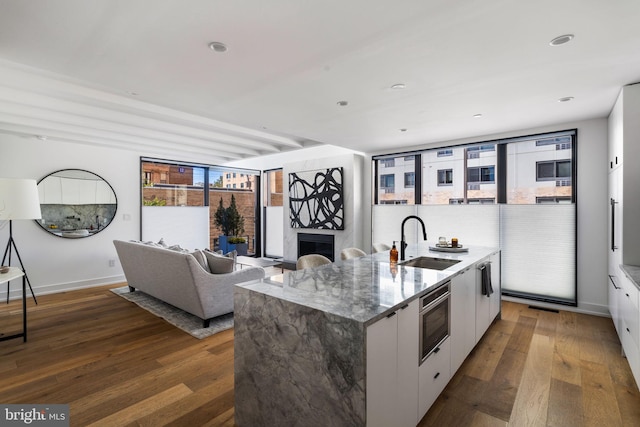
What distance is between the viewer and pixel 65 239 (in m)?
5.27

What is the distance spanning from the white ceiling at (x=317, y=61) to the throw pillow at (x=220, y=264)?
1.73 m

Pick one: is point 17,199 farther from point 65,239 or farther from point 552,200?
point 552,200

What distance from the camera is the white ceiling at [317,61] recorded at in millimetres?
1806

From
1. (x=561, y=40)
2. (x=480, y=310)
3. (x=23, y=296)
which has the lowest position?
(x=480, y=310)

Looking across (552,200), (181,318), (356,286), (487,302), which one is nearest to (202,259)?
(181,318)

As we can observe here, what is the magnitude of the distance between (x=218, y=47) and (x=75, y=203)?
4.82 m

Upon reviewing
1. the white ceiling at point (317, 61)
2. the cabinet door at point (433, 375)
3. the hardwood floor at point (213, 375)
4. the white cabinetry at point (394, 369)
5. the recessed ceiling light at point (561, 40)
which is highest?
the white ceiling at point (317, 61)

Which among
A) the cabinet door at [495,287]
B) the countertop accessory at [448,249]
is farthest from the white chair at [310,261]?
the cabinet door at [495,287]

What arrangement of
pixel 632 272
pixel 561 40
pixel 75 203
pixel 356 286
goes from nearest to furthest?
pixel 356 286, pixel 561 40, pixel 632 272, pixel 75 203

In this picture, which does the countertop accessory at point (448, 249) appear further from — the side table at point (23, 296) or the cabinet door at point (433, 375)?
the side table at point (23, 296)

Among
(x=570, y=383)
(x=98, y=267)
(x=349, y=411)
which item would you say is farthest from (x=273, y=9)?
(x=98, y=267)

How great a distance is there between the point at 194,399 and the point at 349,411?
1426 mm

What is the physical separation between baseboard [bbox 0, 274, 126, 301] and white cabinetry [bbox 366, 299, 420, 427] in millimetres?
5826

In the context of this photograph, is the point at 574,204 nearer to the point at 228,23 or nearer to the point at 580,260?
the point at 580,260
